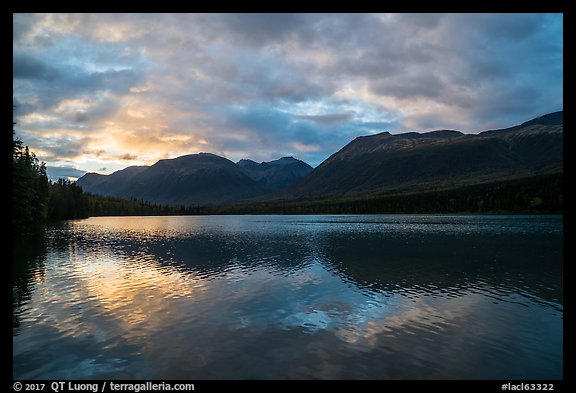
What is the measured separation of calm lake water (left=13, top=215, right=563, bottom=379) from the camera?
Answer: 20.0 meters

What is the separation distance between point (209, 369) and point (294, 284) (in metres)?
23.6

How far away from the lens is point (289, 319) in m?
29.0

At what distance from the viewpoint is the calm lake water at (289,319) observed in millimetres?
20047
